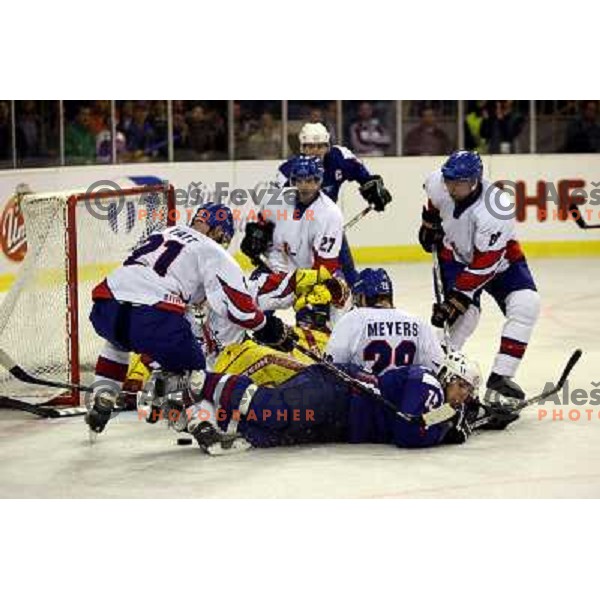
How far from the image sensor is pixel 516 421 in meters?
6.48

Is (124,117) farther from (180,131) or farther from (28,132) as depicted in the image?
(28,132)

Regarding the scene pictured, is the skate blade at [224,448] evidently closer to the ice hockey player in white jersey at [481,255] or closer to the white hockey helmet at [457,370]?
the white hockey helmet at [457,370]

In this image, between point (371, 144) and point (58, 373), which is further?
point (371, 144)

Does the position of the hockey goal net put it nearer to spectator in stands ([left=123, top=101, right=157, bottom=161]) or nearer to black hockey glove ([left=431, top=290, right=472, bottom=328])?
black hockey glove ([left=431, top=290, right=472, bottom=328])

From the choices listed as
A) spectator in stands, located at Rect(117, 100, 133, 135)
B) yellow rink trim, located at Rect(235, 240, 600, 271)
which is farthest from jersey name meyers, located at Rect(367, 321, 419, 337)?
spectator in stands, located at Rect(117, 100, 133, 135)

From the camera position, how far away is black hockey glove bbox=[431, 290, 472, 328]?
650cm

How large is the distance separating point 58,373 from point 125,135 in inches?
190

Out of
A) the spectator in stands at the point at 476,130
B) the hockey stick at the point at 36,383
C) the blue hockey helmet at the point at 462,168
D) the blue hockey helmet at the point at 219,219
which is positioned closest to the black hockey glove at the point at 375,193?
the blue hockey helmet at the point at 462,168

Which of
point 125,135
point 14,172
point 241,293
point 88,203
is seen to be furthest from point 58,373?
point 125,135

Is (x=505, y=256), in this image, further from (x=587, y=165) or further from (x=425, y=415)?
(x=587, y=165)

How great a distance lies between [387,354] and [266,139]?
658 centimetres

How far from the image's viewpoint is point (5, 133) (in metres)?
10.6

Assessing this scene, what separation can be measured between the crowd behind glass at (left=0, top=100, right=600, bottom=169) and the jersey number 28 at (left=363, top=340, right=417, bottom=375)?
17.0 ft

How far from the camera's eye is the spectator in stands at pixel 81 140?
Answer: 11.2 metres
